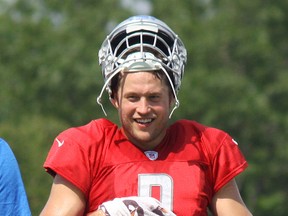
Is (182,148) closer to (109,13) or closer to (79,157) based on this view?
(79,157)

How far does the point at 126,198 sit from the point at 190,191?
→ 0.43 metres

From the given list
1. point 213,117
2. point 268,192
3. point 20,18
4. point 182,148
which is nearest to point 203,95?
point 213,117

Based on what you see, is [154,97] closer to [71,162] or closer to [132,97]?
[132,97]

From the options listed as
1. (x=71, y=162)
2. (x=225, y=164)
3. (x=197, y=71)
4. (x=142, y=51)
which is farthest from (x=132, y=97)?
(x=197, y=71)

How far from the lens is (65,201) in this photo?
289 inches

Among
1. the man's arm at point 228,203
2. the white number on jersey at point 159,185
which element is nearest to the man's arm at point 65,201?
the white number on jersey at point 159,185

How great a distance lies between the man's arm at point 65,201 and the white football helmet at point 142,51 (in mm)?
512

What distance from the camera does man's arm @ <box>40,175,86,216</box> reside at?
733cm

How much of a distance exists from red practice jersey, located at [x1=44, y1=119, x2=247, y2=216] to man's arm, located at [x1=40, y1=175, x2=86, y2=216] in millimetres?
45

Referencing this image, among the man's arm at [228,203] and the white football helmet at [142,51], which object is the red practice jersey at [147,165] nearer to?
the man's arm at [228,203]

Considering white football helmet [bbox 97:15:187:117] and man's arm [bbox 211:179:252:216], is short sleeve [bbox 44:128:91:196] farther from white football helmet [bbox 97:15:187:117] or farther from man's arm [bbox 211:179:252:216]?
man's arm [bbox 211:179:252:216]

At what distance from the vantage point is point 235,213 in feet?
24.8

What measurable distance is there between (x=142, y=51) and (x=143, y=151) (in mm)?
552

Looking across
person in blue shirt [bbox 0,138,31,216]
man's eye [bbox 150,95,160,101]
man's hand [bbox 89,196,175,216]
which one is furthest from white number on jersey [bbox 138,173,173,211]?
person in blue shirt [bbox 0,138,31,216]
